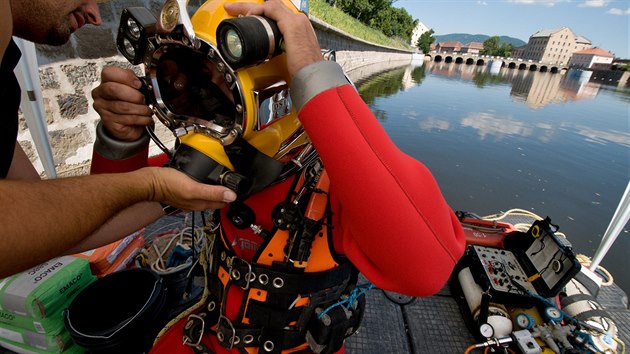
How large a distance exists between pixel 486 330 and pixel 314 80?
2.48m

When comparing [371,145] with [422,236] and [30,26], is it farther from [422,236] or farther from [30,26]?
[30,26]

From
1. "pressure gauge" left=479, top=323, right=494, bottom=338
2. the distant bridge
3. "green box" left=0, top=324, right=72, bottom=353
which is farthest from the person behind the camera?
the distant bridge

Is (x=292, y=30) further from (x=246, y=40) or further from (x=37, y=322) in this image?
(x=37, y=322)

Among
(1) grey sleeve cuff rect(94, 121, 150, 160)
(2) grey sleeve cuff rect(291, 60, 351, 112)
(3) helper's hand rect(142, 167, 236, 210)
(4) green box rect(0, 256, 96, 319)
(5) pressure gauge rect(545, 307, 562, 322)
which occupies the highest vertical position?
(2) grey sleeve cuff rect(291, 60, 351, 112)

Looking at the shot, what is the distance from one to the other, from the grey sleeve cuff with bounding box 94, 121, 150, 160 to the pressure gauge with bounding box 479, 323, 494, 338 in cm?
265

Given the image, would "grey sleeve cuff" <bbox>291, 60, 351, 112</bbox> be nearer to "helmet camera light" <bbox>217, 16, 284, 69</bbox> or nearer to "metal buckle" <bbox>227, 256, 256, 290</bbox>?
"helmet camera light" <bbox>217, 16, 284, 69</bbox>

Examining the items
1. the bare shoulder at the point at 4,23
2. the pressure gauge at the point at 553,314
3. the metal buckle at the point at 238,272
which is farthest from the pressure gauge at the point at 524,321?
the bare shoulder at the point at 4,23

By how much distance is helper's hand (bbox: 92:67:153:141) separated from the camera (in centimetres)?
110

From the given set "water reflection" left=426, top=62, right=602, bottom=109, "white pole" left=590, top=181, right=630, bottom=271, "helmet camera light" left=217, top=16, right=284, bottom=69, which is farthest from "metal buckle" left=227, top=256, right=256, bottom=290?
"water reflection" left=426, top=62, right=602, bottom=109

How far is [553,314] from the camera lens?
2.44m

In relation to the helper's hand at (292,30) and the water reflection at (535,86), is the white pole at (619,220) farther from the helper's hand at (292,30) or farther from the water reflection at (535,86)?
the water reflection at (535,86)

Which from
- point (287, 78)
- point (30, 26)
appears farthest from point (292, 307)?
point (30, 26)

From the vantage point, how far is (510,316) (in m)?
2.57

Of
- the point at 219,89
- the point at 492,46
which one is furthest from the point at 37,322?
the point at 492,46
